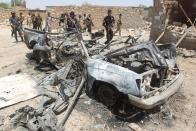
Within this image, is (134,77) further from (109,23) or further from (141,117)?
(109,23)

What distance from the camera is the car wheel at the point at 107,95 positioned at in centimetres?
661

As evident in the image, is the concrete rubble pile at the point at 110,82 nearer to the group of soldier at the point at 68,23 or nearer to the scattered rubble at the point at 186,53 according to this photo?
the group of soldier at the point at 68,23

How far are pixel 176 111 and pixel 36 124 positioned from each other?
313 centimetres

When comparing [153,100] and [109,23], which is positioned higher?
[109,23]

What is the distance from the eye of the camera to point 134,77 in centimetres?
614

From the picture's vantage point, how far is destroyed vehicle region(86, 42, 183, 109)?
20.2 feet

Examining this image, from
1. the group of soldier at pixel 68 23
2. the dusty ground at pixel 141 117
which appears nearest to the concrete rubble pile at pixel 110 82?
the dusty ground at pixel 141 117

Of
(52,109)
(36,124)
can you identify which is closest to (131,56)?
(52,109)

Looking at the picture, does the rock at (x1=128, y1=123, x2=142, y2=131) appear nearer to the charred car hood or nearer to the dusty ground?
the dusty ground

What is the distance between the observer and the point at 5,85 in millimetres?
8312

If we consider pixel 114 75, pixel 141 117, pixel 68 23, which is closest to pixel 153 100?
pixel 141 117

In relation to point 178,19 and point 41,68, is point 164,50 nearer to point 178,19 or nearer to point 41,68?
point 41,68

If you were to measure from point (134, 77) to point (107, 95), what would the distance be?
2.92 feet

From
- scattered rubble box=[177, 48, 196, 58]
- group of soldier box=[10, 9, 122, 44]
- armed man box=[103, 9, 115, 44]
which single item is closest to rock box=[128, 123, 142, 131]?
group of soldier box=[10, 9, 122, 44]
